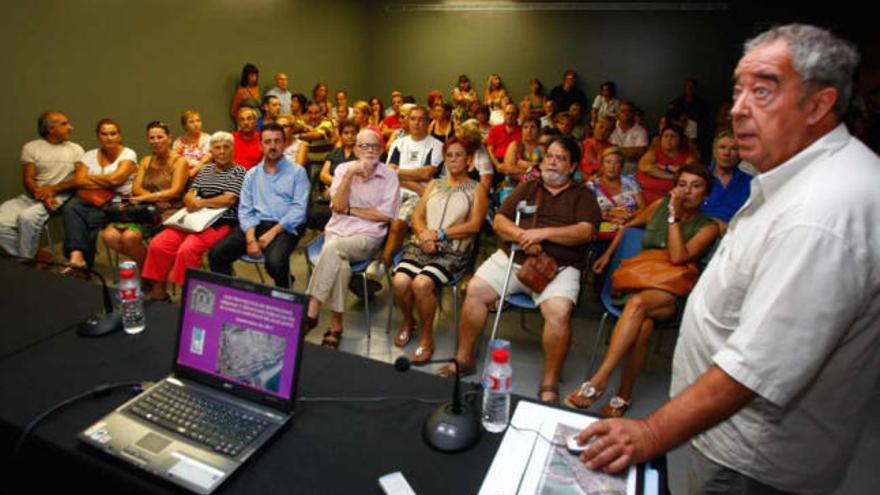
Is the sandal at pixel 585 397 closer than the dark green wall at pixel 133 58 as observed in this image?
Yes

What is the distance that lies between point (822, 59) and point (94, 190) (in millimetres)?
4278

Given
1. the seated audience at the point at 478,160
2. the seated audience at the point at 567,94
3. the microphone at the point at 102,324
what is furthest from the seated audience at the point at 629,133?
the microphone at the point at 102,324

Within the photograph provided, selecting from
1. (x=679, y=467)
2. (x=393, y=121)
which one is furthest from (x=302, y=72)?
(x=679, y=467)

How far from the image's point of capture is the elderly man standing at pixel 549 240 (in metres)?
2.63

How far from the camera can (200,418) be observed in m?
1.14

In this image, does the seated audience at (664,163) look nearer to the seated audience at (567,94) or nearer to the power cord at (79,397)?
the power cord at (79,397)

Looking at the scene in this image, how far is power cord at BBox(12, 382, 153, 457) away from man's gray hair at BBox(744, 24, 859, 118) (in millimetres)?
1558

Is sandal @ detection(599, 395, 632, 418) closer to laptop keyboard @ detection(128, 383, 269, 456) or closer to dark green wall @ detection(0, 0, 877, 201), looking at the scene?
laptop keyboard @ detection(128, 383, 269, 456)

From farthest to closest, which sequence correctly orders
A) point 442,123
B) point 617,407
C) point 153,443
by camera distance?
point 442,123, point 617,407, point 153,443

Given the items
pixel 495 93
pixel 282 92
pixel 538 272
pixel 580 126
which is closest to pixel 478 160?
pixel 538 272

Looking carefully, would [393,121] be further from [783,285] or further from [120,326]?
[783,285]

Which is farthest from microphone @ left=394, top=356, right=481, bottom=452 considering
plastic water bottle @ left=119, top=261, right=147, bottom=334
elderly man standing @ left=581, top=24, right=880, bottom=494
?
plastic water bottle @ left=119, top=261, right=147, bottom=334

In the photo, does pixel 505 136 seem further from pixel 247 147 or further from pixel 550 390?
pixel 550 390

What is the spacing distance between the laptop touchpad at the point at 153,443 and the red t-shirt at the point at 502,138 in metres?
4.78
